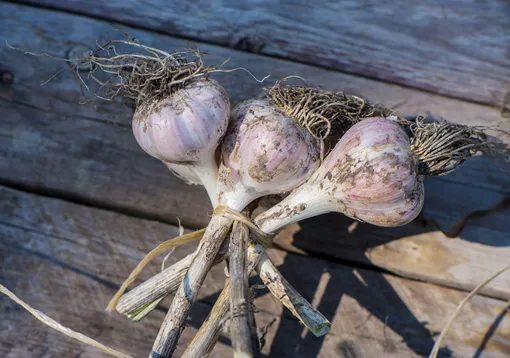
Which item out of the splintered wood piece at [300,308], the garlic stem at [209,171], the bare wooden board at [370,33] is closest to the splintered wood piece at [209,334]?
the splintered wood piece at [300,308]

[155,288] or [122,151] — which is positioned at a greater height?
[122,151]

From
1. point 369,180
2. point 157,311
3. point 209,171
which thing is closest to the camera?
point 369,180

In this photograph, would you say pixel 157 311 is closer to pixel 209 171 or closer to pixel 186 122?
pixel 209 171

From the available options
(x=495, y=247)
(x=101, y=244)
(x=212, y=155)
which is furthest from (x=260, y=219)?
(x=495, y=247)

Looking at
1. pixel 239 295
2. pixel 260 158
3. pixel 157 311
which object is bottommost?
pixel 157 311

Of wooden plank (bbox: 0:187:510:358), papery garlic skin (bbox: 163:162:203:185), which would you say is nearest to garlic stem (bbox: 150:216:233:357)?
papery garlic skin (bbox: 163:162:203:185)

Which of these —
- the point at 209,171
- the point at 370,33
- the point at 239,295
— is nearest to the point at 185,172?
the point at 209,171

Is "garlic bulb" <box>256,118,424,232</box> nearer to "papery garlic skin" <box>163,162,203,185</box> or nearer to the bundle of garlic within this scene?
the bundle of garlic
